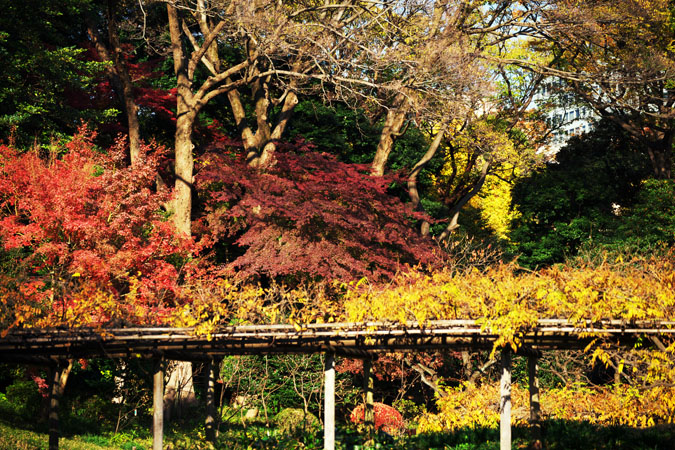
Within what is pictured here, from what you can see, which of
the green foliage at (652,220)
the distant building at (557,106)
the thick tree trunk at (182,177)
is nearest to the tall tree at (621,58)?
the distant building at (557,106)

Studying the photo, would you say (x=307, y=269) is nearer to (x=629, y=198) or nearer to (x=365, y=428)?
(x=365, y=428)

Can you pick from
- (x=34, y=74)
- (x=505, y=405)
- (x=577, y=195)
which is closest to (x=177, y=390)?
(x=34, y=74)

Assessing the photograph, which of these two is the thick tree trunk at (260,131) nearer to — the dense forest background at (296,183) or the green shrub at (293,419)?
the dense forest background at (296,183)

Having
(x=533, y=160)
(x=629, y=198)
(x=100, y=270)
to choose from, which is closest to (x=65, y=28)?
(x=100, y=270)

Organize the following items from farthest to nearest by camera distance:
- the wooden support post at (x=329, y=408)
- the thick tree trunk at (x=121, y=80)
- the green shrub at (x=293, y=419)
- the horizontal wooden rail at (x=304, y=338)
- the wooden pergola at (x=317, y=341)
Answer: the thick tree trunk at (x=121, y=80)
the green shrub at (x=293, y=419)
the wooden support post at (x=329, y=408)
the wooden pergola at (x=317, y=341)
the horizontal wooden rail at (x=304, y=338)

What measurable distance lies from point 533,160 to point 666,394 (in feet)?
43.9

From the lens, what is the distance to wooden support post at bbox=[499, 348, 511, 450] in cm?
977

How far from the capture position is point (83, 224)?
13.6 metres

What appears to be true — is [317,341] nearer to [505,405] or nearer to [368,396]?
[505,405]

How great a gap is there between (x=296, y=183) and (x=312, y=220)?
104 cm

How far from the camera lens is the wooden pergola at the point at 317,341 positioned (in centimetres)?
947

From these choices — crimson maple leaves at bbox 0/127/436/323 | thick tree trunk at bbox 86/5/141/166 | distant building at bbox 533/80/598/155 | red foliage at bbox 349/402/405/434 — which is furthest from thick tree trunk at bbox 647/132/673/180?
thick tree trunk at bbox 86/5/141/166

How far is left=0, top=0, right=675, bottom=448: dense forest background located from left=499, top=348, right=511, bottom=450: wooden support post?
1151 millimetres

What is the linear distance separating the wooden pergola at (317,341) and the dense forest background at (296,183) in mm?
226
